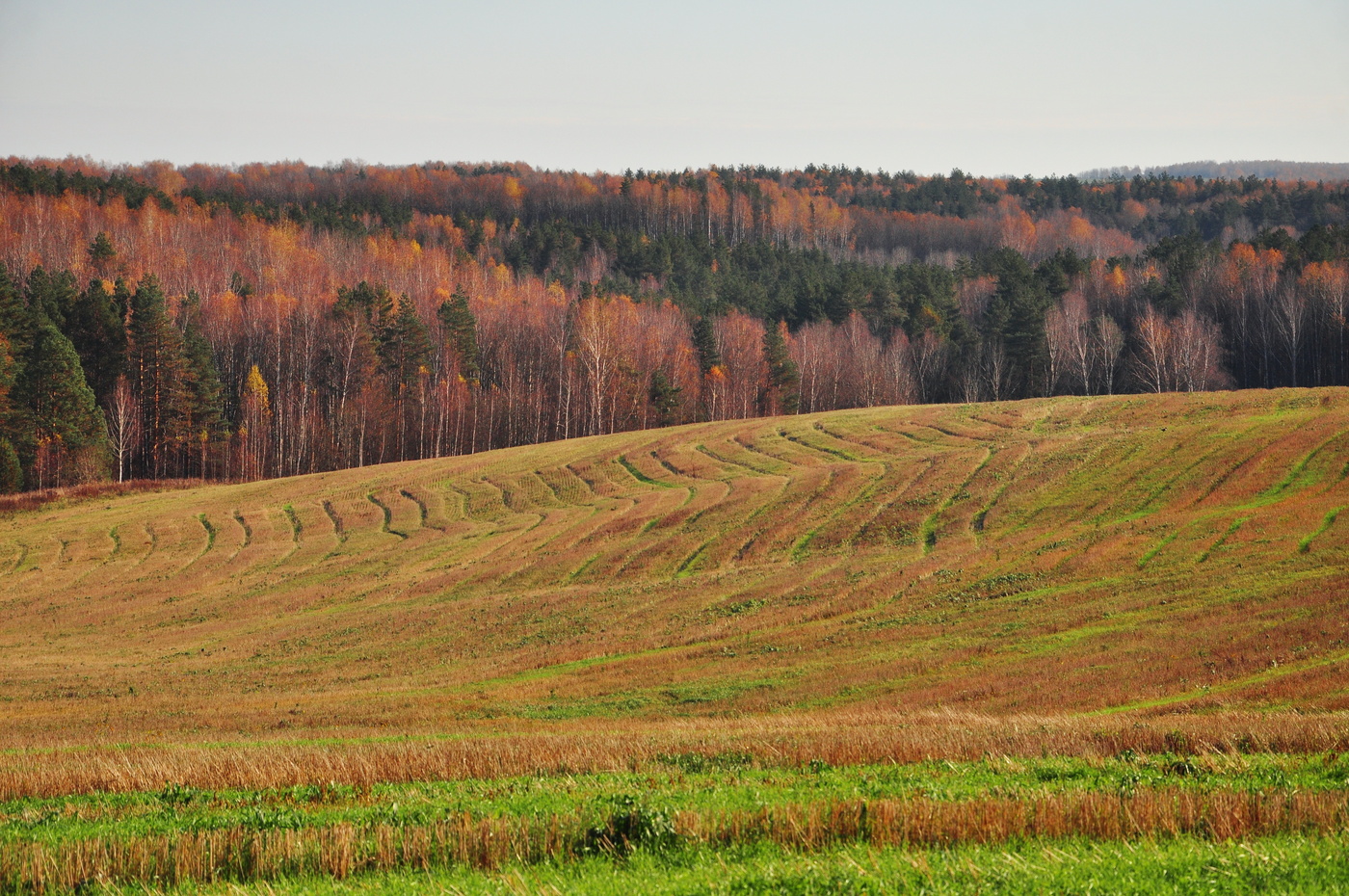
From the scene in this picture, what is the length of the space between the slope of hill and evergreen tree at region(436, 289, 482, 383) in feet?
140

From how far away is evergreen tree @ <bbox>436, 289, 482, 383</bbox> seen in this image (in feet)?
379

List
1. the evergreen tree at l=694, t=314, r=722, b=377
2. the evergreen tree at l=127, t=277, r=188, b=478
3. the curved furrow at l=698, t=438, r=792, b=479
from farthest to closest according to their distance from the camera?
the evergreen tree at l=694, t=314, r=722, b=377
the evergreen tree at l=127, t=277, r=188, b=478
the curved furrow at l=698, t=438, r=792, b=479

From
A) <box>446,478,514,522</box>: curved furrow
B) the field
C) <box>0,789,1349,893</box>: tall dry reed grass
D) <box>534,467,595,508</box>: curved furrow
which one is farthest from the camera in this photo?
<box>534,467,595,508</box>: curved furrow

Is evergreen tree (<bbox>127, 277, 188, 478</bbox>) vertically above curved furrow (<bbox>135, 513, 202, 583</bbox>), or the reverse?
evergreen tree (<bbox>127, 277, 188, 478</bbox>)

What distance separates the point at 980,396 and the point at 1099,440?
Answer: 6387 centimetres

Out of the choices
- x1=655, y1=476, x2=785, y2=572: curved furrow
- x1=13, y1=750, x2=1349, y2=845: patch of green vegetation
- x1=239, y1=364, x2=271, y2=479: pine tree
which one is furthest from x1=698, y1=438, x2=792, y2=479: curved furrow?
x1=239, y1=364, x2=271, y2=479: pine tree

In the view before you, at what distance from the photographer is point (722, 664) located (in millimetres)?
32594

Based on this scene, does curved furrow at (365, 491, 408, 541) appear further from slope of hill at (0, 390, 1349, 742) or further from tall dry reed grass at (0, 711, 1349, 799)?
tall dry reed grass at (0, 711, 1349, 799)

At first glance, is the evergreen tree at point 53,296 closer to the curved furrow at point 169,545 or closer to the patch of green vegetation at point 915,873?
the curved furrow at point 169,545

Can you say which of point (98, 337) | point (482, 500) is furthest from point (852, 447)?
point (98, 337)

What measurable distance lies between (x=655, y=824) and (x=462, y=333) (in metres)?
109

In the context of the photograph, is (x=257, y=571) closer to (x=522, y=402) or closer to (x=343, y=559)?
(x=343, y=559)

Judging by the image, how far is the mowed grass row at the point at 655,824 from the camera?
10.5 metres

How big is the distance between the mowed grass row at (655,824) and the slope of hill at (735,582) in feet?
39.9
